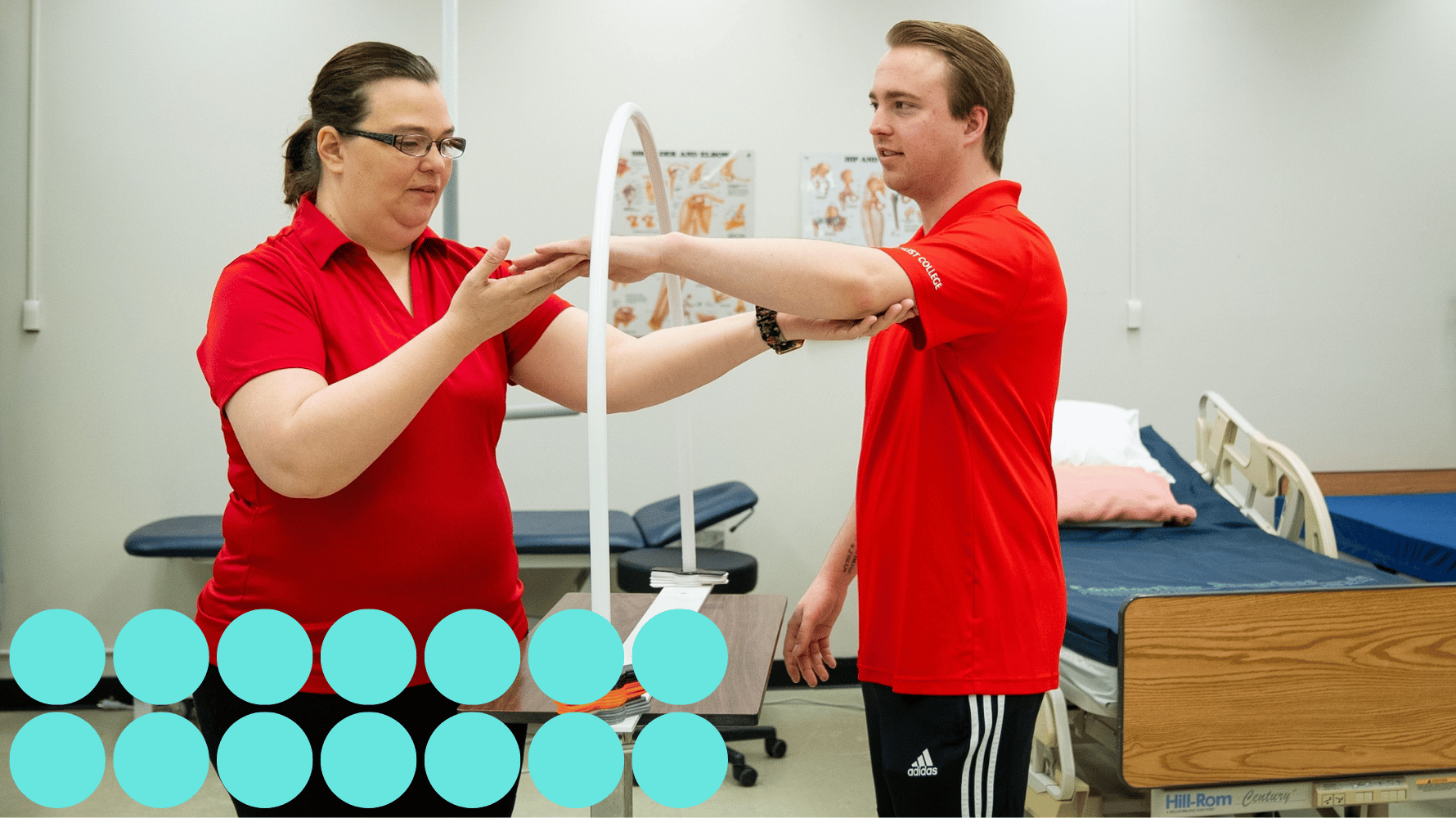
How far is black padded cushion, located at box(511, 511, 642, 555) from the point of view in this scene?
10.1ft

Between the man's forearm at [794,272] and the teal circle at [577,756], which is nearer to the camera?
the teal circle at [577,756]

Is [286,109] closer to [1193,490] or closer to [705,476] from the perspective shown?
[705,476]

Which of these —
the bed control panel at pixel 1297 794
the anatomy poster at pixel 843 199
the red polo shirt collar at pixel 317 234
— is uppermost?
the anatomy poster at pixel 843 199

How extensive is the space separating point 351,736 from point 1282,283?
396cm

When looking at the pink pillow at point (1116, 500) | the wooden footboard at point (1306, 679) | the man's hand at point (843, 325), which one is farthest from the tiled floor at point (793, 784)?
the man's hand at point (843, 325)

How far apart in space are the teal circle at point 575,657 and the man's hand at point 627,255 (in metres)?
0.34

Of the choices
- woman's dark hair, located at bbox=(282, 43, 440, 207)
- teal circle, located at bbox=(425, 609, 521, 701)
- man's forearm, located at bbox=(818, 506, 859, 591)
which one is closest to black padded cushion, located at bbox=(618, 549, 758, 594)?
man's forearm, located at bbox=(818, 506, 859, 591)

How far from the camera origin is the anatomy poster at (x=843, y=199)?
3615mm

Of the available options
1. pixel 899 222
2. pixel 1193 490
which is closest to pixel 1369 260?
pixel 1193 490

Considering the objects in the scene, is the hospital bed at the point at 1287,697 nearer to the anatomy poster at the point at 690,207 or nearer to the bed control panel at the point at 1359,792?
the bed control panel at the point at 1359,792

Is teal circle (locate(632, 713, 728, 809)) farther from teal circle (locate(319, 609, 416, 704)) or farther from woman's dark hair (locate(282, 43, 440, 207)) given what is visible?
woman's dark hair (locate(282, 43, 440, 207))

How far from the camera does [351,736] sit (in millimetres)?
843

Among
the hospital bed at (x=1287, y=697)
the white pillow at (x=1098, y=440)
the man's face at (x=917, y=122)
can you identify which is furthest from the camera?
the white pillow at (x=1098, y=440)

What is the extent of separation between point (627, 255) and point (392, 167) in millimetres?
336
